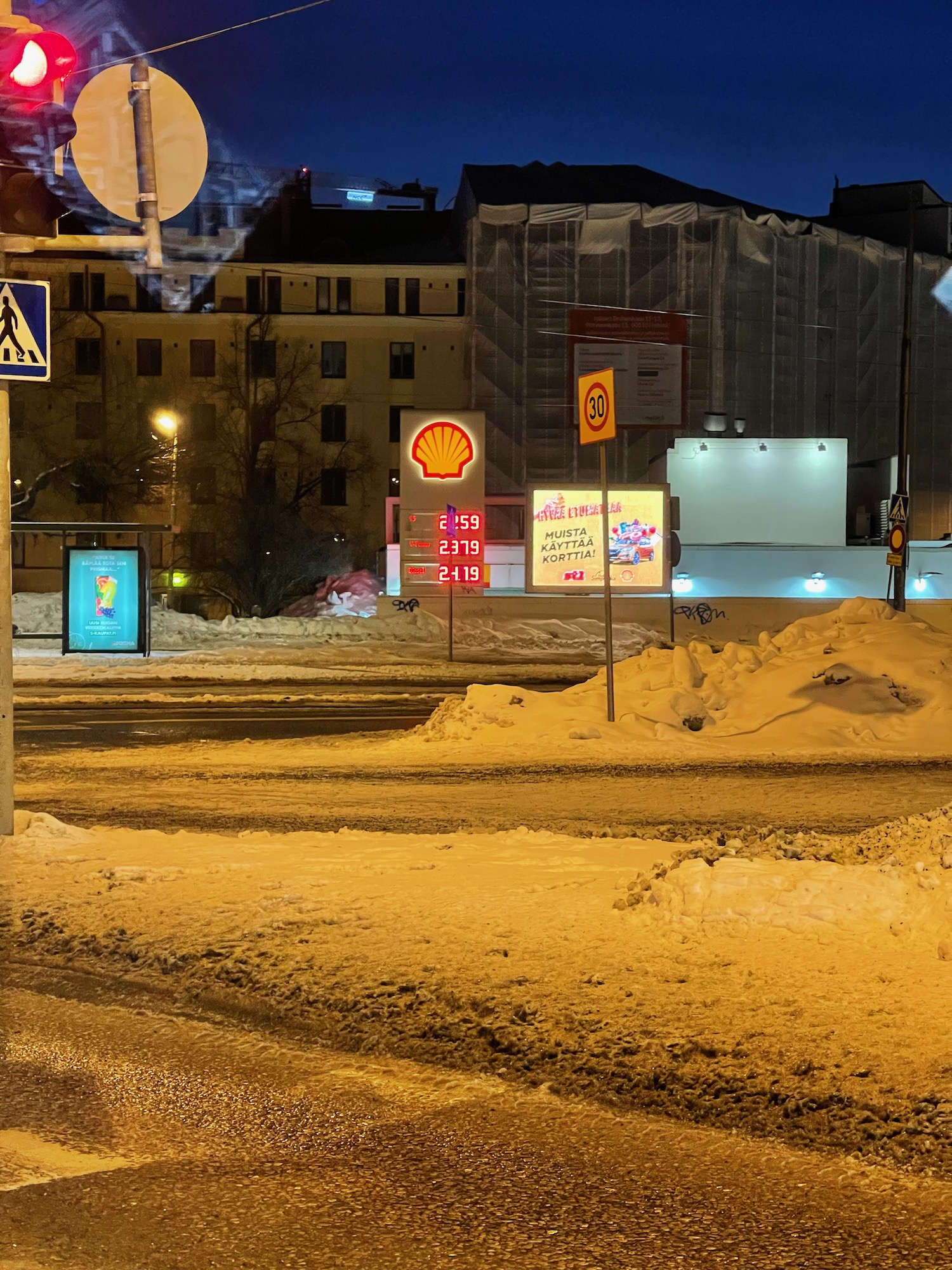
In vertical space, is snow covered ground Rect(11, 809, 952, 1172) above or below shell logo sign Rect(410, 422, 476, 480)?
below

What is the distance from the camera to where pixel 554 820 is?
31.6 ft

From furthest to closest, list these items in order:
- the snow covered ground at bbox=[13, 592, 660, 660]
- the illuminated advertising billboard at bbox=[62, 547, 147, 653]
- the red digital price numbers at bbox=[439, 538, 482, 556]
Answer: the red digital price numbers at bbox=[439, 538, 482, 556] → the snow covered ground at bbox=[13, 592, 660, 660] → the illuminated advertising billboard at bbox=[62, 547, 147, 653]

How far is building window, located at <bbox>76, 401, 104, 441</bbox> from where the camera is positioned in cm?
5650

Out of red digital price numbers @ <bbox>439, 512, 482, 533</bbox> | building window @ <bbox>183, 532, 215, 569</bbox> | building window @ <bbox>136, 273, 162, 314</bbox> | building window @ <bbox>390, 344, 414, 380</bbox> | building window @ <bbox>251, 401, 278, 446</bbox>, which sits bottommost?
building window @ <bbox>183, 532, 215, 569</bbox>

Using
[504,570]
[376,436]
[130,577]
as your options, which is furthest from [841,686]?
[376,436]

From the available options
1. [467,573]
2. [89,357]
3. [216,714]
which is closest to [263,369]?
[89,357]

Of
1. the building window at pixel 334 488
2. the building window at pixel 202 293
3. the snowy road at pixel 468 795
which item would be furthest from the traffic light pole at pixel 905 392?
the building window at pixel 202 293

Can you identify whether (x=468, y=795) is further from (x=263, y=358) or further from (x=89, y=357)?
(x=89, y=357)

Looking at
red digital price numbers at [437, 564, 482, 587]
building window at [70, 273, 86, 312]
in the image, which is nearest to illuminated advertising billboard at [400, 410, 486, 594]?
red digital price numbers at [437, 564, 482, 587]

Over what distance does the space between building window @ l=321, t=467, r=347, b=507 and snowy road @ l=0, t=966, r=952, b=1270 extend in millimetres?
54084

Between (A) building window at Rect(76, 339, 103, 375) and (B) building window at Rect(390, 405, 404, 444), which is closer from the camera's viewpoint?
(A) building window at Rect(76, 339, 103, 375)

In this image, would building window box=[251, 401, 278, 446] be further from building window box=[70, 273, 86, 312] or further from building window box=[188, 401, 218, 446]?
building window box=[70, 273, 86, 312]

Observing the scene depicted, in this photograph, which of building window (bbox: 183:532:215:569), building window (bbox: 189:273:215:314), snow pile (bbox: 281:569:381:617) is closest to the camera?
snow pile (bbox: 281:569:381:617)

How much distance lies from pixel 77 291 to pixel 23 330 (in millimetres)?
53727
